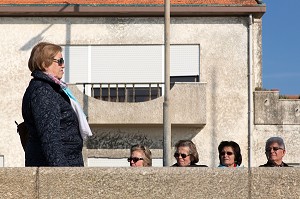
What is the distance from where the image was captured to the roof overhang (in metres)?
23.3

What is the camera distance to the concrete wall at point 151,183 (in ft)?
19.2

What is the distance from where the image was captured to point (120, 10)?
925 inches

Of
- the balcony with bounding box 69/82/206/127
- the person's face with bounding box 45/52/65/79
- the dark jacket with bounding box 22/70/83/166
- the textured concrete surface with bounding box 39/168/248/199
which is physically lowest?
the textured concrete surface with bounding box 39/168/248/199

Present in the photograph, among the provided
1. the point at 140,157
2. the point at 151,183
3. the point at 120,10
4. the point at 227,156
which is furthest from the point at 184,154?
the point at 120,10

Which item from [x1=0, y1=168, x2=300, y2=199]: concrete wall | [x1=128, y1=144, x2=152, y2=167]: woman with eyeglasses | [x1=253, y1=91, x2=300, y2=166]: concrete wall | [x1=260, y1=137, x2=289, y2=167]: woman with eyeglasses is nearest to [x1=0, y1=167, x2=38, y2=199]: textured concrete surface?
[x1=0, y1=168, x2=300, y2=199]: concrete wall

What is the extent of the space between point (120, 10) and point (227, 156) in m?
14.3

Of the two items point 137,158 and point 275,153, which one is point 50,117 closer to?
point 137,158

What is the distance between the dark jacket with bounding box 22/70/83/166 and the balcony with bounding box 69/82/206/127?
1671cm

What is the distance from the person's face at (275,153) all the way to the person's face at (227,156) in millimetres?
486

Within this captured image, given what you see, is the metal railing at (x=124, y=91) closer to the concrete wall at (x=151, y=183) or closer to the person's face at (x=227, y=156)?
the person's face at (x=227, y=156)

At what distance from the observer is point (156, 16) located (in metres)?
23.8

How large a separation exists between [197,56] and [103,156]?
368 centimetres

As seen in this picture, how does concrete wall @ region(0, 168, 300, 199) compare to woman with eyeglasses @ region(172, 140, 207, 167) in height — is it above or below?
below

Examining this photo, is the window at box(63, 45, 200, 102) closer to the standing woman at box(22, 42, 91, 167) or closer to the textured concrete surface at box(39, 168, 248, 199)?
the standing woman at box(22, 42, 91, 167)
